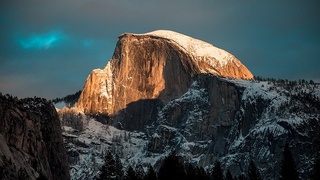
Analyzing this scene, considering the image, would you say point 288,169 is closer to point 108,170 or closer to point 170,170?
point 170,170

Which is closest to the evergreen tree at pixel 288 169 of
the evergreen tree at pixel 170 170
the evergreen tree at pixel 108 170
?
the evergreen tree at pixel 170 170

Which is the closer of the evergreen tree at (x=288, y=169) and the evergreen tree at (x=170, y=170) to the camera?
the evergreen tree at (x=170, y=170)

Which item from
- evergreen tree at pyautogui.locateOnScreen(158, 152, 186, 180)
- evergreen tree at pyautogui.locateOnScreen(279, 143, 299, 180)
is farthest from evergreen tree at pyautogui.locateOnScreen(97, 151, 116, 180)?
evergreen tree at pyautogui.locateOnScreen(279, 143, 299, 180)

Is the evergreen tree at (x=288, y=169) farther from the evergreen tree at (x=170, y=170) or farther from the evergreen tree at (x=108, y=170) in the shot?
the evergreen tree at (x=108, y=170)

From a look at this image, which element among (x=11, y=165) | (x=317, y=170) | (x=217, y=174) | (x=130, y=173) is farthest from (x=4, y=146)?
(x=317, y=170)

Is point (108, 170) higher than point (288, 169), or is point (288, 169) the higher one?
point (288, 169)

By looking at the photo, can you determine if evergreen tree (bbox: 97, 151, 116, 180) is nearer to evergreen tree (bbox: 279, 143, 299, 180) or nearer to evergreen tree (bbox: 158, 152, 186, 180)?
evergreen tree (bbox: 158, 152, 186, 180)

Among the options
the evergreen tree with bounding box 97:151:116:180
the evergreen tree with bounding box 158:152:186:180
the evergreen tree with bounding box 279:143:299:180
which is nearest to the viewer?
the evergreen tree with bounding box 158:152:186:180

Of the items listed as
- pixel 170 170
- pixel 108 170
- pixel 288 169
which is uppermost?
pixel 288 169

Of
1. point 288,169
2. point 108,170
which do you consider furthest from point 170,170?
point 288,169

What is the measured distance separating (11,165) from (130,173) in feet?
163

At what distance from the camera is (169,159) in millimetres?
101812

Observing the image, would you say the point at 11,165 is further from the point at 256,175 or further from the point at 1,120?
the point at 256,175

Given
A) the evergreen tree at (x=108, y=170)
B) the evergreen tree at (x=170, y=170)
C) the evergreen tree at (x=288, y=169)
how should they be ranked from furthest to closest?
the evergreen tree at (x=288, y=169)
the evergreen tree at (x=108, y=170)
the evergreen tree at (x=170, y=170)
